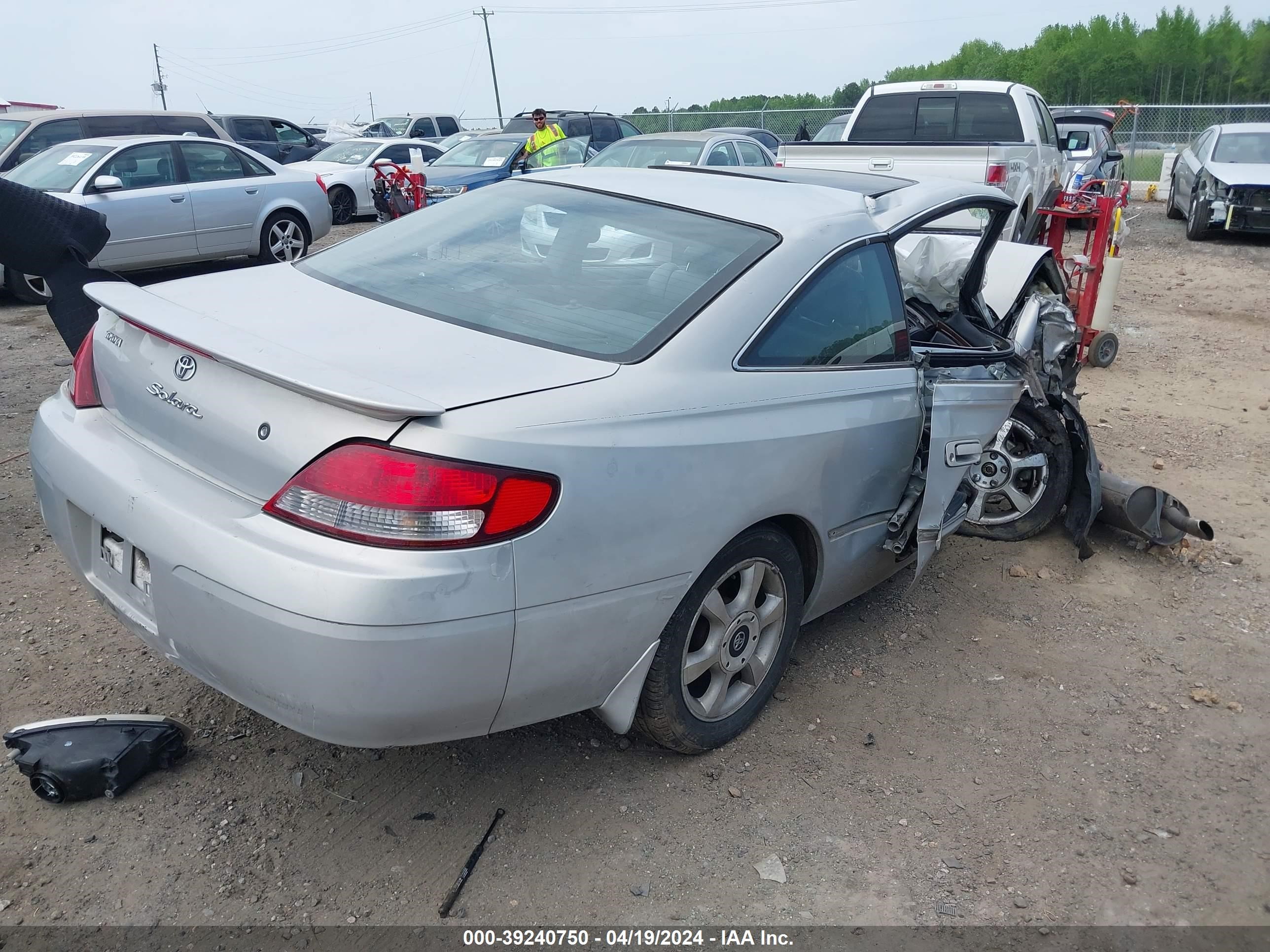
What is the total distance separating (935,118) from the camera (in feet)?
34.0

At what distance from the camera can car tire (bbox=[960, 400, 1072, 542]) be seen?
4.54 meters

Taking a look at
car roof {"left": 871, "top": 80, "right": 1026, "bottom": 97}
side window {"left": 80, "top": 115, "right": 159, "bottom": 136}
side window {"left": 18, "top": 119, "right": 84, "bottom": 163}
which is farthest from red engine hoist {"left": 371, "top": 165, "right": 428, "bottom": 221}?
car roof {"left": 871, "top": 80, "right": 1026, "bottom": 97}

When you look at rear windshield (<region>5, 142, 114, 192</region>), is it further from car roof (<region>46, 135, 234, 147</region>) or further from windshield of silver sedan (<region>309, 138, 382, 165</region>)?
windshield of silver sedan (<region>309, 138, 382, 165</region>)

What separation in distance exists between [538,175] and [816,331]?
135 cm

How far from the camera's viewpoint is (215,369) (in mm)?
2451

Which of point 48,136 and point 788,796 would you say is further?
point 48,136

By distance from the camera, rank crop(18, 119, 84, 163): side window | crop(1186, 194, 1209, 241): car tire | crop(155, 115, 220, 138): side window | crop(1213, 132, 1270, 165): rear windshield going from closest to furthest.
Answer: crop(18, 119, 84, 163): side window → crop(155, 115, 220, 138): side window → crop(1186, 194, 1209, 241): car tire → crop(1213, 132, 1270, 165): rear windshield

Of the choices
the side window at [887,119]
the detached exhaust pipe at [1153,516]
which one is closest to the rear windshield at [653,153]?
the side window at [887,119]

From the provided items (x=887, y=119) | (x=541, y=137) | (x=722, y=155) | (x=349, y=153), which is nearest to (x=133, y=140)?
(x=541, y=137)

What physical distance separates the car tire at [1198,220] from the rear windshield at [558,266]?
42.4ft

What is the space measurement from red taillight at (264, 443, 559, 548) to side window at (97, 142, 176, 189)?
355 inches

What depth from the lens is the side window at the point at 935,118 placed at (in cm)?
1029

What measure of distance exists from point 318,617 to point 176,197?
9412mm

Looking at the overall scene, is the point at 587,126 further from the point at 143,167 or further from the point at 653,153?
the point at 143,167
